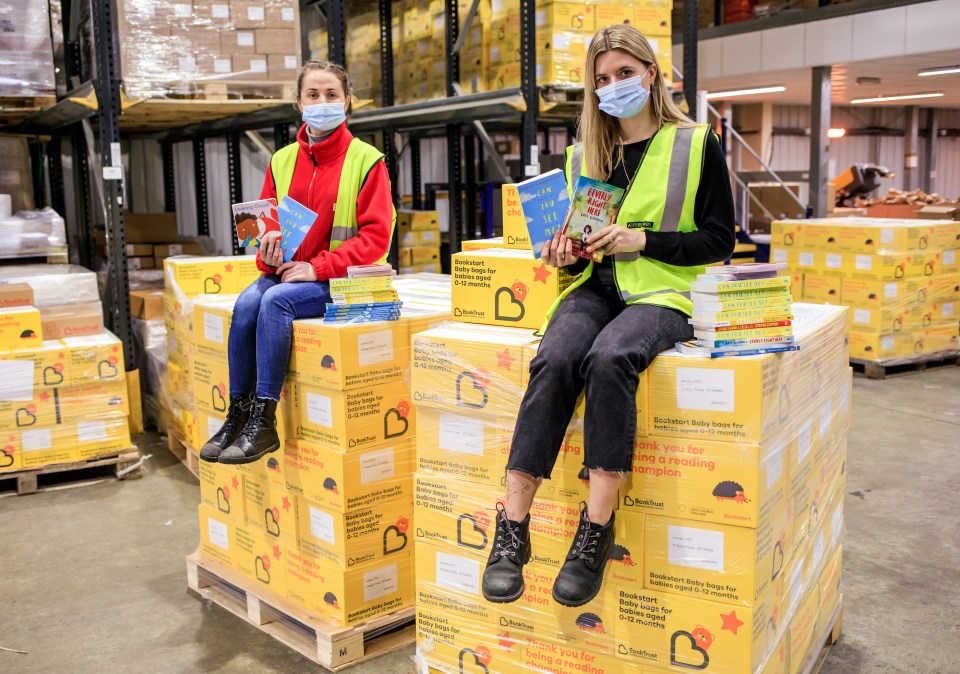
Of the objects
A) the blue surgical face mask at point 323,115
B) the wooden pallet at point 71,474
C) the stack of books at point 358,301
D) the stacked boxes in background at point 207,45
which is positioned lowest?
the wooden pallet at point 71,474

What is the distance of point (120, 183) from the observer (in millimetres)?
6535

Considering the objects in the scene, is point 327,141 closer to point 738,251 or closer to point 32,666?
point 32,666

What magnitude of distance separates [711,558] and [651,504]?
0.21m

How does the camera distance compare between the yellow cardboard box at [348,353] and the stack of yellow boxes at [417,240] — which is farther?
the stack of yellow boxes at [417,240]

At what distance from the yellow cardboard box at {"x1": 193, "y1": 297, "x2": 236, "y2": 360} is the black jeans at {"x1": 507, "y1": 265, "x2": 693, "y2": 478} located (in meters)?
1.65

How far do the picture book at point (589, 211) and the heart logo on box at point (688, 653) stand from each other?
1091 mm

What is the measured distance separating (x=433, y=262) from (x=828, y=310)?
757 cm

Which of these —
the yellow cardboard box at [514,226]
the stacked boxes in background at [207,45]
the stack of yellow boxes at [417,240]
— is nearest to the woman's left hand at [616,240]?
the yellow cardboard box at [514,226]

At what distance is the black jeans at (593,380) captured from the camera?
7.97 feet

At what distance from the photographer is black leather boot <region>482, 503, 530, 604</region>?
8.27 ft

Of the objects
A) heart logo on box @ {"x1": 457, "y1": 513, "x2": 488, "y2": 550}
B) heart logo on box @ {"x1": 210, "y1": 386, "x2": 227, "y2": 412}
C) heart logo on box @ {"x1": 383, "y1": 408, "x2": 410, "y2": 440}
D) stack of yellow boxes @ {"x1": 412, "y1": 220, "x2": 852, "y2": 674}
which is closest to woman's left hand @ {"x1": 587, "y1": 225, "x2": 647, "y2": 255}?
stack of yellow boxes @ {"x1": 412, "y1": 220, "x2": 852, "y2": 674}

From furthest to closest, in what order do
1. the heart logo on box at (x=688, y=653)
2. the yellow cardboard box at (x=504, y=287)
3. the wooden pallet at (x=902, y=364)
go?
the wooden pallet at (x=902, y=364)
the yellow cardboard box at (x=504, y=287)
the heart logo on box at (x=688, y=653)

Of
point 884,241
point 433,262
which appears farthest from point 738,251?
point 433,262

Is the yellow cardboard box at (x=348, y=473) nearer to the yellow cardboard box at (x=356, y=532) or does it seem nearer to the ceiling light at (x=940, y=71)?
the yellow cardboard box at (x=356, y=532)
